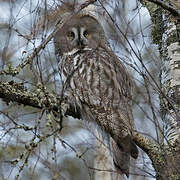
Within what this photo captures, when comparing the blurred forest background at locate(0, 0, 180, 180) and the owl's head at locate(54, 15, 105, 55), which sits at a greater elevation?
the owl's head at locate(54, 15, 105, 55)

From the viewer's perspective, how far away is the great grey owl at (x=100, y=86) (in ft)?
9.79

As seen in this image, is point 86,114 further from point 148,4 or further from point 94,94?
point 148,4

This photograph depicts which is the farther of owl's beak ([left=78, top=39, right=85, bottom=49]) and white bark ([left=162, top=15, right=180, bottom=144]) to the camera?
owl's beak ([left=78, top=39, right=85, bottom=49])

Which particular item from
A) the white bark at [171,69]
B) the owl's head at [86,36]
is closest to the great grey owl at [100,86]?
the owl's head at [86,36]

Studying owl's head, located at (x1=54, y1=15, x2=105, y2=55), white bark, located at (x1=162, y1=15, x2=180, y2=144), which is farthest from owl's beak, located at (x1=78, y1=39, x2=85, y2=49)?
white bark, located at (x1=162, y1=15, x2=180, y2=144)

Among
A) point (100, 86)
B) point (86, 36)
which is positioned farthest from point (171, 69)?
point (86, 36)

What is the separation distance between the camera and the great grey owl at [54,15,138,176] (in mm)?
2985

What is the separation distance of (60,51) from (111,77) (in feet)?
2.23

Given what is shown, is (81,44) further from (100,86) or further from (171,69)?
(171,69)

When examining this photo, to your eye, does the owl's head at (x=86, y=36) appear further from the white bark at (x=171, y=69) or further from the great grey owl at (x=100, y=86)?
the white bark at (x=171, y=69)

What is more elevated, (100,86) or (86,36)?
(86,36)

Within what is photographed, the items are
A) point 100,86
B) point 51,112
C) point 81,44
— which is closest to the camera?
point 51,112

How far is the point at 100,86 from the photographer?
3355 millimetres

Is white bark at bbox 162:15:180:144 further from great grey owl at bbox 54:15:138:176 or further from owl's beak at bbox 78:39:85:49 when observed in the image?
owl's beak at bbox 78:39:85:49
